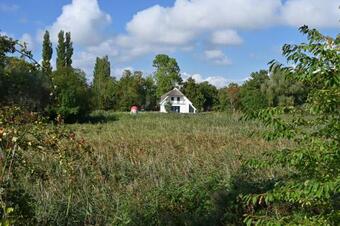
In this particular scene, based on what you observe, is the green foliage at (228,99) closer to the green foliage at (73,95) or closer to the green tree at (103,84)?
the green tree at (103,84)

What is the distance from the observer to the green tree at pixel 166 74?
102 m

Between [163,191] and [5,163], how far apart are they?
385cm

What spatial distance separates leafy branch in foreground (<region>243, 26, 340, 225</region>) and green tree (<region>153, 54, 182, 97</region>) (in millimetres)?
97761

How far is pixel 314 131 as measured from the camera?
4.48 metres

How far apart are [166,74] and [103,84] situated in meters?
16.2

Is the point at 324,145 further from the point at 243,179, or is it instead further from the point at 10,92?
the point at 243,179

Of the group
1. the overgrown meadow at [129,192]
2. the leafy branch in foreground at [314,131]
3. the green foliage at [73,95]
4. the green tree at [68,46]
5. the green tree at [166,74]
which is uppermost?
the green tree at [166,74]

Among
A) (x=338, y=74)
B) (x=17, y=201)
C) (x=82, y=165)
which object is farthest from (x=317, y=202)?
(x=82, y=165)

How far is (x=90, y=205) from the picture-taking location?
648cm

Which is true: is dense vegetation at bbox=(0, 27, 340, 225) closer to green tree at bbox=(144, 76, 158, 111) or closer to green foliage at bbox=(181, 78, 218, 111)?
green foliage at bbox=(181, 78, 218, 111)

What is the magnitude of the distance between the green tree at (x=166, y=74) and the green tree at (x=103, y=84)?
34.3 ft

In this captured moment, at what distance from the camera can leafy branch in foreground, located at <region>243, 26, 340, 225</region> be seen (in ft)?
11.9

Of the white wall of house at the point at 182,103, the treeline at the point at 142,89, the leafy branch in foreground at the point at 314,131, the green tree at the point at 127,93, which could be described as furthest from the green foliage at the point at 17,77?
the white wall of house at the point at 182,103

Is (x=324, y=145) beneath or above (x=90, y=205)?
above
